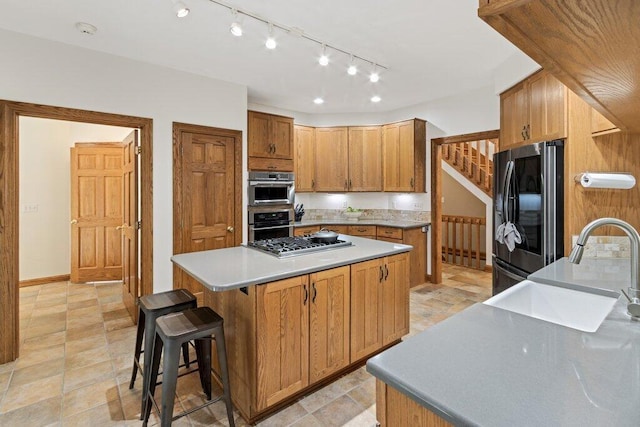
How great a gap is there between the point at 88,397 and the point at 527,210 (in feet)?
11.6

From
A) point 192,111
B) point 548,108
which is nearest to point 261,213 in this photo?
point 192,111

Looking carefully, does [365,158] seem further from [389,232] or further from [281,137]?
[281,137]

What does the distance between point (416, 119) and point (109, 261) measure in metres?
5.16

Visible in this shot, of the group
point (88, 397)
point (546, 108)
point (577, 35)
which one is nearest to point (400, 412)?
point (577, 35)

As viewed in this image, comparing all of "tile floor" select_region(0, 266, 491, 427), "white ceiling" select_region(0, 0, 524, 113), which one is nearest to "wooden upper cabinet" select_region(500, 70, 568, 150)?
"white ceiling" select_region(0, 0, 524, 113)

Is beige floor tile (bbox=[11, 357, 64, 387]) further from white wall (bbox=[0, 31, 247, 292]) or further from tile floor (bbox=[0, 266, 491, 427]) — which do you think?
white wall (bbox=[0, 31, 247, 292])

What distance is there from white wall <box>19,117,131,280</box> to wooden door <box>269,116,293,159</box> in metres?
2.84

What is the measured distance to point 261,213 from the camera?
13.8ft

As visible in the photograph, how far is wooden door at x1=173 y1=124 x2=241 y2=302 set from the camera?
11.7 ft

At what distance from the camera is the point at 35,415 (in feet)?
6.63

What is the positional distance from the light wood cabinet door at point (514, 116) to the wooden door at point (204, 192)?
2.93m

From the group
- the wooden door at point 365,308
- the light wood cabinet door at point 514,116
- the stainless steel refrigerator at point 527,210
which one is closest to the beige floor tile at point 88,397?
the wooden door at point 365,308

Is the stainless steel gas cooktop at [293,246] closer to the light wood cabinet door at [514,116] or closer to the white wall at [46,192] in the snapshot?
the light wood cabinet door at [514,116]

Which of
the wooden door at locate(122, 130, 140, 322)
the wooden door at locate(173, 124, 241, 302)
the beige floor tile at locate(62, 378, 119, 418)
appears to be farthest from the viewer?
the wooden door at locate(173, 124, 241, 302)
